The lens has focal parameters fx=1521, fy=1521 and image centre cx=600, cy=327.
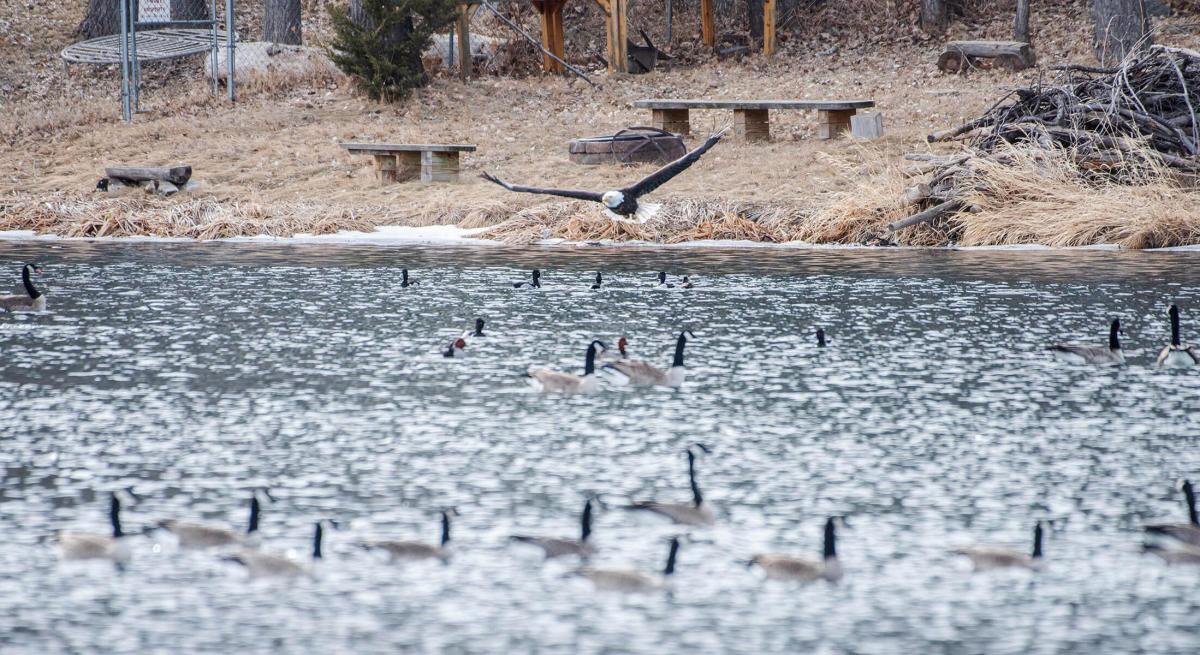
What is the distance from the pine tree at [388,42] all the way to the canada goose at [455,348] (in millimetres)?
14228

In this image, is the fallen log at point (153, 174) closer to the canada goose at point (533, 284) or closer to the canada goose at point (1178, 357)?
the canada goose at point (533, 284)

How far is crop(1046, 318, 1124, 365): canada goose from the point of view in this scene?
1009 cm

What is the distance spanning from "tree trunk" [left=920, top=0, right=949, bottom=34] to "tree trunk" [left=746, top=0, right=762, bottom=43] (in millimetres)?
3168

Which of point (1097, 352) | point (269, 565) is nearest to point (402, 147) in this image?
point (1097, 352)

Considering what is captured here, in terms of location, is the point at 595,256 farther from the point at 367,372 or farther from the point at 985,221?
the point at 367,372

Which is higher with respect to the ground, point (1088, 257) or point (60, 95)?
point (60, 95)

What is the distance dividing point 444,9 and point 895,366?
15.9 meters

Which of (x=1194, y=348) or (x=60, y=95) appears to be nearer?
(x=1194, y=348)

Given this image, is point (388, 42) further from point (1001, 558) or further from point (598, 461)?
point (1001, 558)

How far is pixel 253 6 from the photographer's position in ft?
115

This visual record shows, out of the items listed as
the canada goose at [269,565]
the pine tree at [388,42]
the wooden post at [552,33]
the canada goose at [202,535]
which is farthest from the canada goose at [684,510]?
the wooden post at [552,33]

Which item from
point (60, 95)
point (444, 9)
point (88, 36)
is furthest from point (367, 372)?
point (88, 36)

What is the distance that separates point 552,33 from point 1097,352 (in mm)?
19326

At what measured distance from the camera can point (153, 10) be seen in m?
27.9
